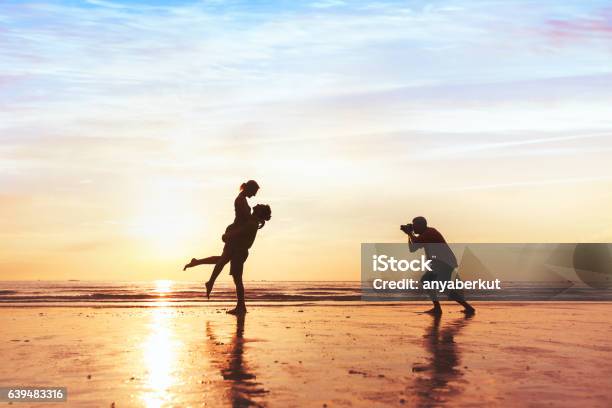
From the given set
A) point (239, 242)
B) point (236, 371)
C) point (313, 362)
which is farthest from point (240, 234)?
point (236, 371)

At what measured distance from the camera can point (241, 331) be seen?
12.1 meters

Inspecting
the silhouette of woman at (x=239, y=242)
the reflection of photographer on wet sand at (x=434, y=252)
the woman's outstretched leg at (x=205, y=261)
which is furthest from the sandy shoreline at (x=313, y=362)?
the reflection of photographer on wet sand at (x=434, y=252)

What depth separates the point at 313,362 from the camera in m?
8.57

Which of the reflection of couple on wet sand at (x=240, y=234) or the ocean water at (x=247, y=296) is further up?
the reflection of couple on wet sand at (x=240, y=234)

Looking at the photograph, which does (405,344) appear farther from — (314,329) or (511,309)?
(511,309)

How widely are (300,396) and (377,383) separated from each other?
99 centimetres

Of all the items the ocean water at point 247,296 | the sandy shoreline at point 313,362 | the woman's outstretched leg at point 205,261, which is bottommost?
the ocean water at point 247,296

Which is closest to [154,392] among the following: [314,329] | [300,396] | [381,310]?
[300,396]

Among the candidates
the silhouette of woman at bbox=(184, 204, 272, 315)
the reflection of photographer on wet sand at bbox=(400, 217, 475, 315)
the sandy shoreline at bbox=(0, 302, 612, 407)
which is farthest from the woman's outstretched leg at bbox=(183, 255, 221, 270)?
the reflection of photographer on wet sand at bbox=(400, 217, 475, 315)

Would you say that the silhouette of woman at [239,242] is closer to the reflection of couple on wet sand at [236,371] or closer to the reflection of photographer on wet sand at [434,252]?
the reflection of photographer on wet sand at [434,252]

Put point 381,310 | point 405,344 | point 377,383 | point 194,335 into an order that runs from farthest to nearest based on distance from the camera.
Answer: point 381,310, point 194,335, point 405,344, point 377,383

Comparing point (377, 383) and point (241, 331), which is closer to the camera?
point (377, 383)

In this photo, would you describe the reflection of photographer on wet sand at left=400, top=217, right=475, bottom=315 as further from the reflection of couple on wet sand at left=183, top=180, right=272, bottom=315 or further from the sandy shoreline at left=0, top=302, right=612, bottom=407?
the reflection of couple on wet sand at left=183, top=180, right=272, bottom=315

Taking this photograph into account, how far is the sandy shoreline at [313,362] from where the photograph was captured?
645 cm
